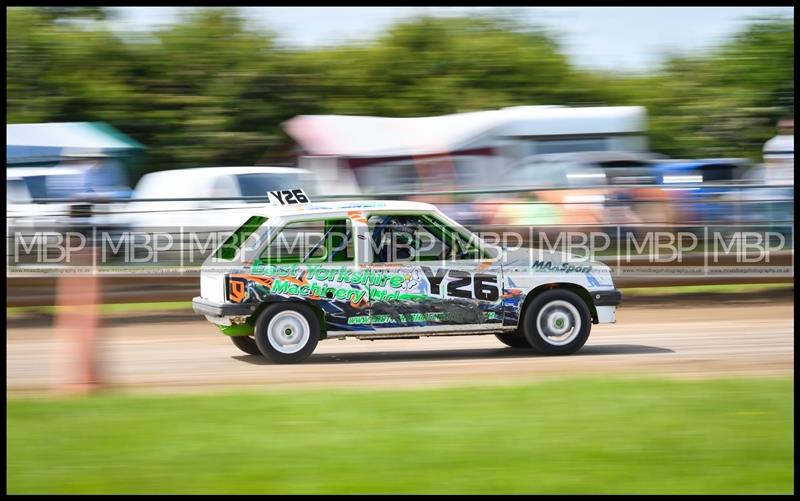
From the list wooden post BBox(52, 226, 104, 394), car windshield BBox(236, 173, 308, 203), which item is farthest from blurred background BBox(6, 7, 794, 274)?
wooden post BBox(52, 226, 104, 394)

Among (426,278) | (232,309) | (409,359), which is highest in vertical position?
(426,278)

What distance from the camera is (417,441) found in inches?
267

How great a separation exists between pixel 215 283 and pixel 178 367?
92 cm

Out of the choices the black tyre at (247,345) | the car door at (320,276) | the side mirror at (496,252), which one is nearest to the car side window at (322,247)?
the car door at (320,276)

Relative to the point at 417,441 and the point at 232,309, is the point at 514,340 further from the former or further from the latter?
the point at 417,441

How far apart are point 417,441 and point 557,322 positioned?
4926 mm

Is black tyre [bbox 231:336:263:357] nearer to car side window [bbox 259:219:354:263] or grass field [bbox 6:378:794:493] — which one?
car side window [bbox 259:219:354:263]

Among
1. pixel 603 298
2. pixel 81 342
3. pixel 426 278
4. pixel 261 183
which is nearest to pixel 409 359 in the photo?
pixel 426 278

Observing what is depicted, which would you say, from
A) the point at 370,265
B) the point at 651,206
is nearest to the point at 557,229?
the point at 651,206

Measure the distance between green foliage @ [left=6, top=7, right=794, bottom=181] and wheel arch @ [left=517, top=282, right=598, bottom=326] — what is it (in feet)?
39.2

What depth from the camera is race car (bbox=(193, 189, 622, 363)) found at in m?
11.1

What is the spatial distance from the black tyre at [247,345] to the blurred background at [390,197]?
0.31m

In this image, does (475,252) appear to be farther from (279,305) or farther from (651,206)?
(651,206)

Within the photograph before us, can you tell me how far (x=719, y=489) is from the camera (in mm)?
5918
